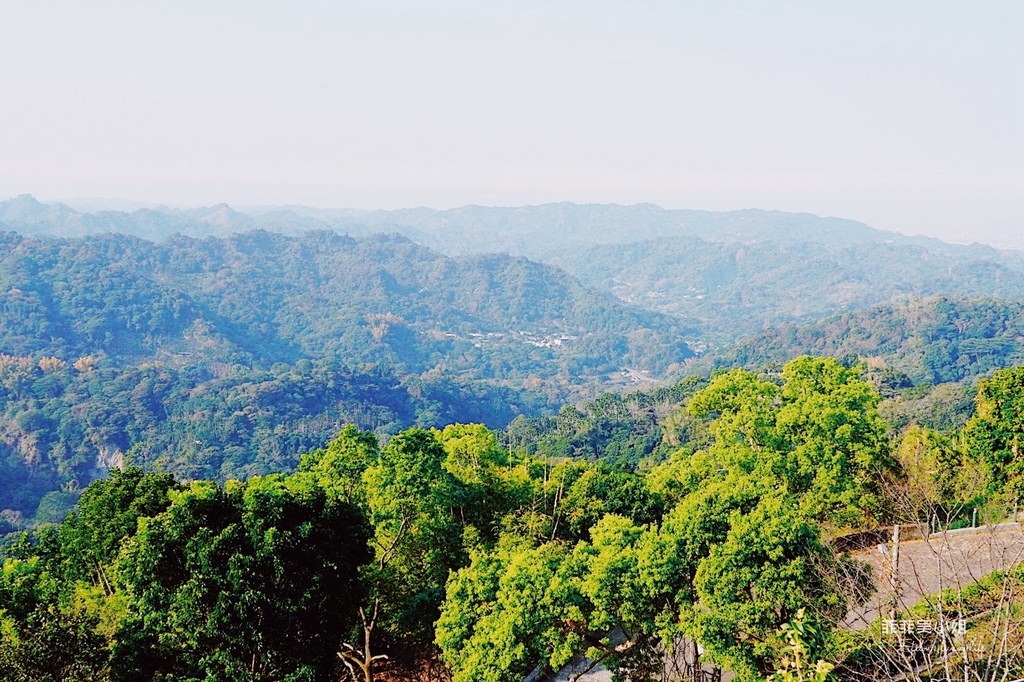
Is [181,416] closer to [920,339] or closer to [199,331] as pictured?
[199,331]

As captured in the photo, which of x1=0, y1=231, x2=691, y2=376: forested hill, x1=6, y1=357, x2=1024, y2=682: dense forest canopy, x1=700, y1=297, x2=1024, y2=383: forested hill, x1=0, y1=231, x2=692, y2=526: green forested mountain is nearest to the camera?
x1=6, y1=357, x2=1024, y2=682: dense forest canopy

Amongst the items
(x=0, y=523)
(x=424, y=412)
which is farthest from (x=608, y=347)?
(x=0, y=523)

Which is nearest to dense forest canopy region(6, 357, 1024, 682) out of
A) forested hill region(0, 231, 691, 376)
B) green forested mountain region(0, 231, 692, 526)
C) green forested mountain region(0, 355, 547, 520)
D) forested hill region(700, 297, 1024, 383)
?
green forested mountain region(0, 231, 692, 526)

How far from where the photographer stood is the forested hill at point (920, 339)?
119500mm

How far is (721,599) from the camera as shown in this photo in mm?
11758

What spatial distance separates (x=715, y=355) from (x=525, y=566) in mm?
156163

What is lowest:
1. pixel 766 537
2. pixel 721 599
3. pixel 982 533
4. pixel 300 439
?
pixel 300 439

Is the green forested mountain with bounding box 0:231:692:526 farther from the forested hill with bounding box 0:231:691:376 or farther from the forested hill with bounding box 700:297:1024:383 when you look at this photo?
the forested hill with bounding box 700:297:1024:383

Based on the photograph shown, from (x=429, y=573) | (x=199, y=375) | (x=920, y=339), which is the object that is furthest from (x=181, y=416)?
(x=920, y=339)

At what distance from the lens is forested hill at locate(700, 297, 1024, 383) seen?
392ft

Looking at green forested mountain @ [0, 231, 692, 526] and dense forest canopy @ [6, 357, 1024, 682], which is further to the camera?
green forested mountain @ [0, 231, 692, 526]

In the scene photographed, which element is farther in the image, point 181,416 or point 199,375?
point 199,375

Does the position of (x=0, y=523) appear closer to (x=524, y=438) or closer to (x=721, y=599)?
(x=524, y=438)

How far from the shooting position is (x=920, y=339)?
12862 centimetres
